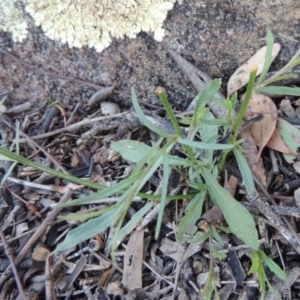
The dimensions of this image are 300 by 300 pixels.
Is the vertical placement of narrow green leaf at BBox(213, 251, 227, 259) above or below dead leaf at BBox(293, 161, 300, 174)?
below

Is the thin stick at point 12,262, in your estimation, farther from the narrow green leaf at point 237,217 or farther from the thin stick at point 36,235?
the narrow green leaf at point 237,217

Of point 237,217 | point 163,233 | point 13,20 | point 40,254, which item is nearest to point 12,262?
point 40,254

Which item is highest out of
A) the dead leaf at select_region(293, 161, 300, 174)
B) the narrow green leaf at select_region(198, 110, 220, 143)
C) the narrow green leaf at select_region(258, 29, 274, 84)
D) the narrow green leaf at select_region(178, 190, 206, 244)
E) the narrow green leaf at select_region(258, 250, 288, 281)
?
the narrow green leaf at select_region(258, 29, 274, 84)

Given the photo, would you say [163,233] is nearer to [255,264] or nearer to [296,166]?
[255,264]

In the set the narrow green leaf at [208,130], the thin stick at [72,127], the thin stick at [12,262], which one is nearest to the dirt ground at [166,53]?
the thin stick at [72,127]

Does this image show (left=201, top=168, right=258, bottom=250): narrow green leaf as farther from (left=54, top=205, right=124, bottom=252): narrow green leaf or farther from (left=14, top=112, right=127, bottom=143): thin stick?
(left=14, top=112, right=127, bottom=143): thin stick

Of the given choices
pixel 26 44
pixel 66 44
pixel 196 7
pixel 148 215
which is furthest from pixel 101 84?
pixel 148 215

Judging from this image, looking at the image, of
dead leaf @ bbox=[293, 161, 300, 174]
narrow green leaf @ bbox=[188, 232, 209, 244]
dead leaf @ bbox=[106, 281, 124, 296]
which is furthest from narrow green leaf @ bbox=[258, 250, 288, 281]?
dead leaf @ bbox=[106, 281, 124, 296]
